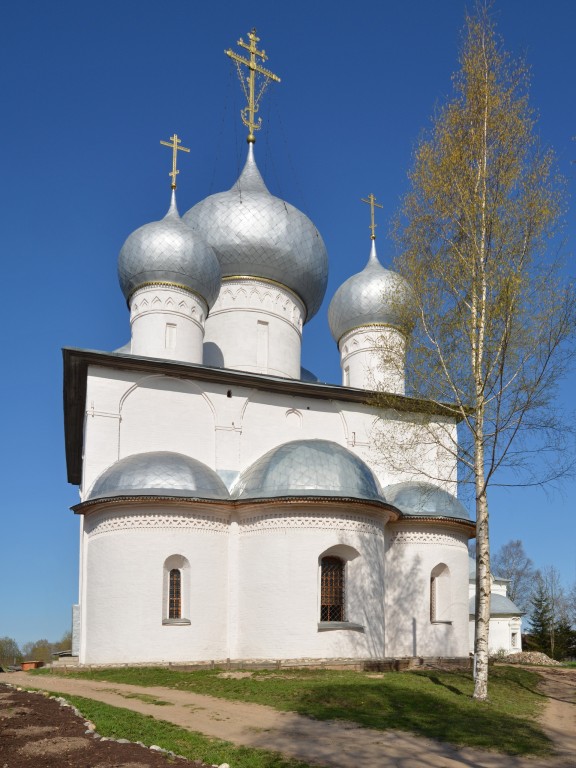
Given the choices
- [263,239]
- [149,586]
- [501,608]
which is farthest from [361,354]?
[501,608]

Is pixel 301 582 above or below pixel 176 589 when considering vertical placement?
above

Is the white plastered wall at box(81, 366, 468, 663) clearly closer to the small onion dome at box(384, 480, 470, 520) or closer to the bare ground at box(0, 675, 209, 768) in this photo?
the small onion dome at box(384, 480, 470, 520)

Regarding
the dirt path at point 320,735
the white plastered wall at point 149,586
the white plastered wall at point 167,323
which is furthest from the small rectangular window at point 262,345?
the dirt path at point 320,735

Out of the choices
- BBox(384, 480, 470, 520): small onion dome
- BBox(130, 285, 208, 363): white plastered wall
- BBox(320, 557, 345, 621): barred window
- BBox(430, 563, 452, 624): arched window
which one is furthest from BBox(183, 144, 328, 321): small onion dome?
BBox(320, 557, 345, 621): barred window

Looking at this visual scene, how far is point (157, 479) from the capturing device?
1520cm

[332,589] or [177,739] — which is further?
[332,589]

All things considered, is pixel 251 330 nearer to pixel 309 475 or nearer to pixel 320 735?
pixel 309 475

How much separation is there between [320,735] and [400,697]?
110 inches

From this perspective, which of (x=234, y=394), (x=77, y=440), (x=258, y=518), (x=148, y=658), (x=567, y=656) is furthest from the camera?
(x=567, y=656)

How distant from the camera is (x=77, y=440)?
2044 cm

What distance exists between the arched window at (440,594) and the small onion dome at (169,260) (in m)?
8.12

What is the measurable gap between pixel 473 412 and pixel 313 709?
4966 millimetres

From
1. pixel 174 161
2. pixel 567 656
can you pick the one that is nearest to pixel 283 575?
pixel 174 161

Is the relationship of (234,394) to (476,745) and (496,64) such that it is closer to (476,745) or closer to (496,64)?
(496,64)
